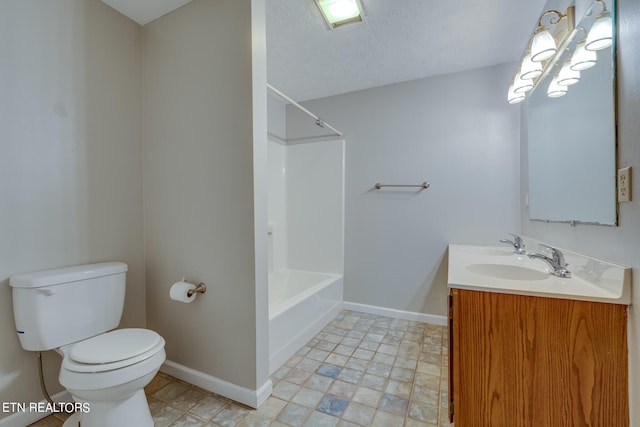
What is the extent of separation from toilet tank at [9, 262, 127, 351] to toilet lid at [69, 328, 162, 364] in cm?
18

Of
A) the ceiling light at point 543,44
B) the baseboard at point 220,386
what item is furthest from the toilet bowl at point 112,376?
the ceiling light at point 543,44

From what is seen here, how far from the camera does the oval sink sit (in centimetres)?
130

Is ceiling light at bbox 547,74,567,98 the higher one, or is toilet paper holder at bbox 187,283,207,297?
ceiling light at bbox 547,74,567,98

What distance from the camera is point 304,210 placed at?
297 cm

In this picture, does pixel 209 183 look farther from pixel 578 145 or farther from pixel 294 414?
pixel 578 145

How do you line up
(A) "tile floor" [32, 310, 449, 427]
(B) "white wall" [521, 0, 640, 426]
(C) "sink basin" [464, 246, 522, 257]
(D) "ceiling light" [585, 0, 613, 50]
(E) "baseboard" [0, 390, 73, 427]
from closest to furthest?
(B) "white wall" [521, 0, 640, 426], (D) "ceiling light" [585, 0, 613, 50], (E) "baseboard" [0, 390, 73, 427], (A) "tile floor" [32, 310, 449, 427], (C) "sink basin" [464, 246, 522, 257]

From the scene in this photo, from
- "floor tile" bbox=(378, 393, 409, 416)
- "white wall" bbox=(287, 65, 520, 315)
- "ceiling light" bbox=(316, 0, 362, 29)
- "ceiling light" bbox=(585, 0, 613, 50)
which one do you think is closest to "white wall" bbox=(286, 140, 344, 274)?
"white wall" bbox=(287, 65, 520, 315)

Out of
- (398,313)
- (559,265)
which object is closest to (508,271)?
(559,265)

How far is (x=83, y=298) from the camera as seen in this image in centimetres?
135

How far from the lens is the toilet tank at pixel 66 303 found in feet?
3.93

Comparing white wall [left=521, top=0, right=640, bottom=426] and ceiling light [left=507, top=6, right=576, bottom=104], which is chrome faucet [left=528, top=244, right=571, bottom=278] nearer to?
white wall [left=521, top=0, right=640, bottom=426]

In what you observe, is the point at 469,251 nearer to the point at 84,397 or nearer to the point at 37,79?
the point at 84,397

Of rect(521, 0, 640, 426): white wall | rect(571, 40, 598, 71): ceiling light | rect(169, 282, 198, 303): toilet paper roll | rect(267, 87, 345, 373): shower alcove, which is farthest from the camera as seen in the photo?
rect(267, 87, 345, 373): shower alcove

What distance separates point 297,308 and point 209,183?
111 centimetres
